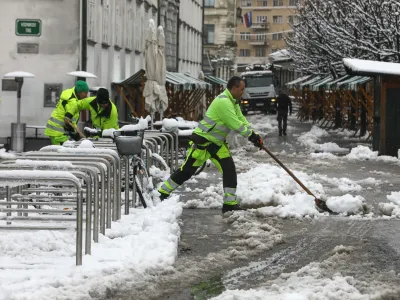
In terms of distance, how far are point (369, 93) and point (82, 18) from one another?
1051 cm

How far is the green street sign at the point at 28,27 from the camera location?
2908 centimetres

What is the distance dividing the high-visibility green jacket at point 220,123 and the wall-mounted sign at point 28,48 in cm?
1679

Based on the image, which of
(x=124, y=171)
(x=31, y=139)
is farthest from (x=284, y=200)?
(x=31, y=139)

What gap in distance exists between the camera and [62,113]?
15.7 m

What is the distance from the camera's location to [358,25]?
123 feet

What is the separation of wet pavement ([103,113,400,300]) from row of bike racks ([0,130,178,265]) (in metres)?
0.78

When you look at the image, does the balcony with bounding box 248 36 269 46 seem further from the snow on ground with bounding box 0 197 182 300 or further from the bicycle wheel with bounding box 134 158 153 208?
the snow on ground with bounding box 0 197 182 300

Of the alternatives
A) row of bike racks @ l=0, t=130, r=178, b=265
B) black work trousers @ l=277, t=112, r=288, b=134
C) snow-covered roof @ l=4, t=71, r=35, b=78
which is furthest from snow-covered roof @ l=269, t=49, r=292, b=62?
row of bike racks @ l=0, t=130, r=178, b=265

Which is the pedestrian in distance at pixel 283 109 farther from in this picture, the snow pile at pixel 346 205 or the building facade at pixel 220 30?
the building facade at pixel 220 30

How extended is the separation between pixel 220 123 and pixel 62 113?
3202 millimetres

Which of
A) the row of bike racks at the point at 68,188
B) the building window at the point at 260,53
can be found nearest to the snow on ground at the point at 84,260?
the row of bike racks at the point at 68,188

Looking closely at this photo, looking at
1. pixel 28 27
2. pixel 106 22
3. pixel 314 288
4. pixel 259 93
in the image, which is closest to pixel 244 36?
pixel 259 93

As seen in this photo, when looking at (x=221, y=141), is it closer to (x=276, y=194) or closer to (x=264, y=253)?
(x=276, y=194)

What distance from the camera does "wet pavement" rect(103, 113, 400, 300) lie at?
26.9 feet
